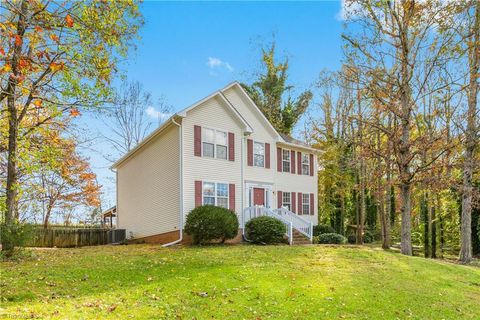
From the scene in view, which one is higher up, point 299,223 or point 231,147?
point 231,147

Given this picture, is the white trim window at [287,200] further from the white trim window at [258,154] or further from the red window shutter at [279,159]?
the white trim window at [258,154]

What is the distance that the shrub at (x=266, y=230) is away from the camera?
55.4 feet

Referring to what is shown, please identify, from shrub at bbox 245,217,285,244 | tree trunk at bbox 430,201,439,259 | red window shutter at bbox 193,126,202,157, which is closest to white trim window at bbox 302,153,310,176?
shrub at bbox 245,217,285,244

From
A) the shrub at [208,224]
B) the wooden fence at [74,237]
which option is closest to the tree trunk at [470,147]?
the shrub at [208,224]

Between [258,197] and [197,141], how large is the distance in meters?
4.94

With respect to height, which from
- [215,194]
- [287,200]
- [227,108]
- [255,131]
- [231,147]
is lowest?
[287,200]

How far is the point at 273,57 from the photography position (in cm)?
3281

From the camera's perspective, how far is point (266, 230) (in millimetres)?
16875

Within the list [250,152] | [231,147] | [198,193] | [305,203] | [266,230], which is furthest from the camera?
[305,203]

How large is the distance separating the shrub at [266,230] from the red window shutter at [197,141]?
4.08 metres

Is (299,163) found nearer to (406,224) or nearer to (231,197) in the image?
(231,197)

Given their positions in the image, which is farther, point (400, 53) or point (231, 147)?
point (231, 147)

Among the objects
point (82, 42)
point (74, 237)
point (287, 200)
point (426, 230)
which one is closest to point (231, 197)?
point (287, 200)

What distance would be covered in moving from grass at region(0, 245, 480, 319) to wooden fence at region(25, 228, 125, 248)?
27.7ft
